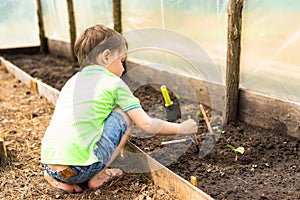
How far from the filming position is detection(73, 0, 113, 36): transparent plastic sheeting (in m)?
5.02

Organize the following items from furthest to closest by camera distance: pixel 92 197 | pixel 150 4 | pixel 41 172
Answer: pixel 150 4
pixel 41 172
pixel 92 197

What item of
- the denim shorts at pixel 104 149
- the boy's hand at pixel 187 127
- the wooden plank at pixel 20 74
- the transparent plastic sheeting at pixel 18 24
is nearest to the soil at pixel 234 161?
the boy's hand at pixel 187 127

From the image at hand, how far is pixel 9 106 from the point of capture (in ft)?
13.7

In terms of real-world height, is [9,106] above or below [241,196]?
below

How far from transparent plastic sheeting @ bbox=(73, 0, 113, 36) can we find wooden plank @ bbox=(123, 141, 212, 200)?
2.71 meters

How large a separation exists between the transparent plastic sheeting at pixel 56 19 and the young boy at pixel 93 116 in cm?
397

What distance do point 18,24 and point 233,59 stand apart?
4929 millimetres

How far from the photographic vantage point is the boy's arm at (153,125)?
2.29 meters

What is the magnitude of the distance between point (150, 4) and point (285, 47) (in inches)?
70.2

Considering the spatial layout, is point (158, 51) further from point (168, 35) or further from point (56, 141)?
point (56, 141)

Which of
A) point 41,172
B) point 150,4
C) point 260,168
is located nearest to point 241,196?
point 260,168

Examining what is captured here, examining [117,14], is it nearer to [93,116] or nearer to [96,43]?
[96,43]

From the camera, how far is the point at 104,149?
7.54 feet

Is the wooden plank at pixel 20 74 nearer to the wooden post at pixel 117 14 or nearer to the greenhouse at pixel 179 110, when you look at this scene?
the greenhouse at pixel 179 110
